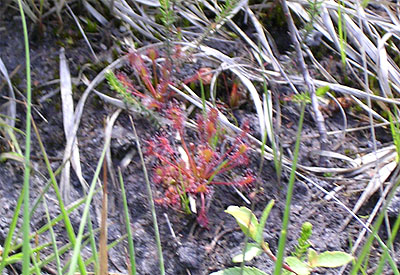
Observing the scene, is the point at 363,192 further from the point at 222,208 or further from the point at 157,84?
the point at 157,84

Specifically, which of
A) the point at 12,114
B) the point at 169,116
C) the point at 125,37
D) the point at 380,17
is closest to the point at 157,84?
the point at 169,116

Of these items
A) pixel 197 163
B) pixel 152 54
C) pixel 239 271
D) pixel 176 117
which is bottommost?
pixel 239 271

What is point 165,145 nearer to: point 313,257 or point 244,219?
point 244,219

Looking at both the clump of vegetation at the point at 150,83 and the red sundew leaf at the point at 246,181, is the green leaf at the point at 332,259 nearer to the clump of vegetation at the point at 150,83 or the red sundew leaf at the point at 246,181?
the red sundew leaf at the point at 246,181

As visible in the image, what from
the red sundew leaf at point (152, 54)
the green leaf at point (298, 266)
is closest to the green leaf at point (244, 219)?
the green leaf at point (298, 266)

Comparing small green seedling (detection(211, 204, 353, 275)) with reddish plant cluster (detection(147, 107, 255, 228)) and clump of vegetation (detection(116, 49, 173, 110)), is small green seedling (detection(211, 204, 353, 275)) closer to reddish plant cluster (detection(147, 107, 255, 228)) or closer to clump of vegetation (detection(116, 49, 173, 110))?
reddish plant cluster (detection(147, 107, 255, 228))

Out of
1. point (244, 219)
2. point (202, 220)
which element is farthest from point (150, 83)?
point (244, 219)

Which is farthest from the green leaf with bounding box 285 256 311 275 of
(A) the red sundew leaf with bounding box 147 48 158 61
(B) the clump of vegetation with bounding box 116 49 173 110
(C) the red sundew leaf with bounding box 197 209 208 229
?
(A) the red sundew leaf with bounding box 147 48 158 61
